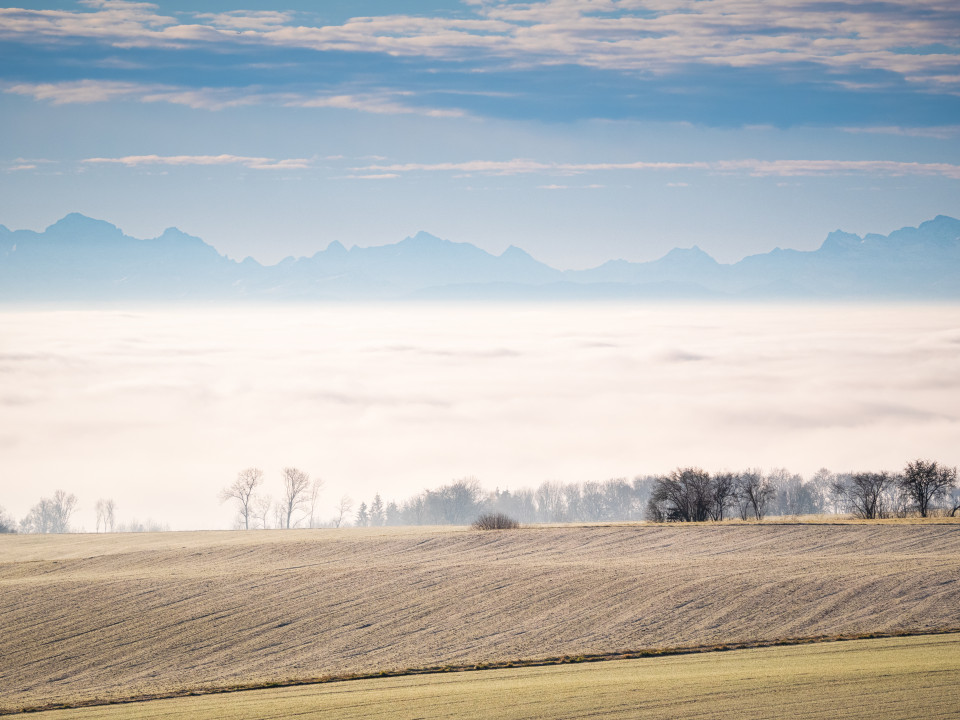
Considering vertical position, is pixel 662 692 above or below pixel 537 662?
above

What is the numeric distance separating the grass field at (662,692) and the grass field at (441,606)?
285 cm

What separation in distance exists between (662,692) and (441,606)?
764 inches

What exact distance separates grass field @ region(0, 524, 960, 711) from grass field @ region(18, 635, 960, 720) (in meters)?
2.85

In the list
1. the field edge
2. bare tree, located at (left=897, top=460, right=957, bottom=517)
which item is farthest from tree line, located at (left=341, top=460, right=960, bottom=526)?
the field edge

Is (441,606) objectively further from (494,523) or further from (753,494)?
(753,494)

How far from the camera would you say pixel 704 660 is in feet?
106

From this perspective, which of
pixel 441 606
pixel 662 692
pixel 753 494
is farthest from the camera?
pixel 753 494

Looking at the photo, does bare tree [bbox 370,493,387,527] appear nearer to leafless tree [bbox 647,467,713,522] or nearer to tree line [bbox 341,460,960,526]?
tree line [bbox 341,460,960,526]

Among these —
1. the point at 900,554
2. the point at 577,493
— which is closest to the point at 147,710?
the point at 900,554

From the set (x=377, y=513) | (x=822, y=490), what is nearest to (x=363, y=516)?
(x=377, y=513)

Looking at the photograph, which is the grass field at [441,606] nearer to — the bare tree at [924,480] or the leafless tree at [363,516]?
the bare tree at [924,480]

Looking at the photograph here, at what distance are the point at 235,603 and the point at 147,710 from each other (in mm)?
18374

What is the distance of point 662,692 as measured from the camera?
26.6 meters

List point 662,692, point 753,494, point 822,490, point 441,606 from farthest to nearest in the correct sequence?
point 822,490, point 753,494, point 441,606, point 662,692
